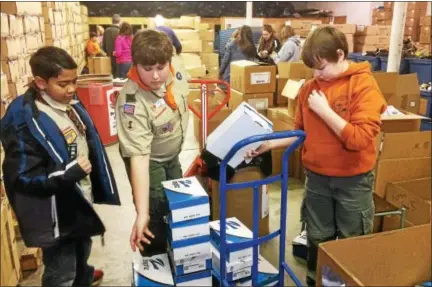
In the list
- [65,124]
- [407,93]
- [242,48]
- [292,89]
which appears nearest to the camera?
[65,124]

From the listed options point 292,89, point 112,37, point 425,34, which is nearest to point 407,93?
point 292,89

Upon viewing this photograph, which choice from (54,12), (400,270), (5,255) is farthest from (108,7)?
(400,270)

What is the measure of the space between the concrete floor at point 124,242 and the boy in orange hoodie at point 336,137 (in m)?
0.57

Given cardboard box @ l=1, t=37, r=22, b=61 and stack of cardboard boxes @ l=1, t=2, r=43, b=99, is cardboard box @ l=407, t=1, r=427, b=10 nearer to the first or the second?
stack of cardboard boxes @ l=1, t=2, r=43, b=99

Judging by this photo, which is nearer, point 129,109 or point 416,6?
point 129,109

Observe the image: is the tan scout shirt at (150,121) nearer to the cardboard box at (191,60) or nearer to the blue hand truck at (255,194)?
the blue hand truck at (255,194)

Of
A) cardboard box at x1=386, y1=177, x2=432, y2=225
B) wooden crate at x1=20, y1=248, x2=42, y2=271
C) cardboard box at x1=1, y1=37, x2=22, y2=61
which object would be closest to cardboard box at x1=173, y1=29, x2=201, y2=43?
cardboard box at x1=1, y1=37, x2=22, y2=61

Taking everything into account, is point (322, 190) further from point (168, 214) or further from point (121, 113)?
point (121, 113)

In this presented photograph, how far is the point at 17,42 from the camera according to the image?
260cm

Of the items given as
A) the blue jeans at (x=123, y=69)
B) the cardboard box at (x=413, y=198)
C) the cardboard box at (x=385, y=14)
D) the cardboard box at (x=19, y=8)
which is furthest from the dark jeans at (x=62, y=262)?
the cardboard box at (x=385, y=14)

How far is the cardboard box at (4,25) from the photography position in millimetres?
2262

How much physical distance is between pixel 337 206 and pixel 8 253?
1644 millimetres

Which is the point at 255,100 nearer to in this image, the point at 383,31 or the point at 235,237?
the point at 235,237

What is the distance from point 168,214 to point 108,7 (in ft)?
35.6
